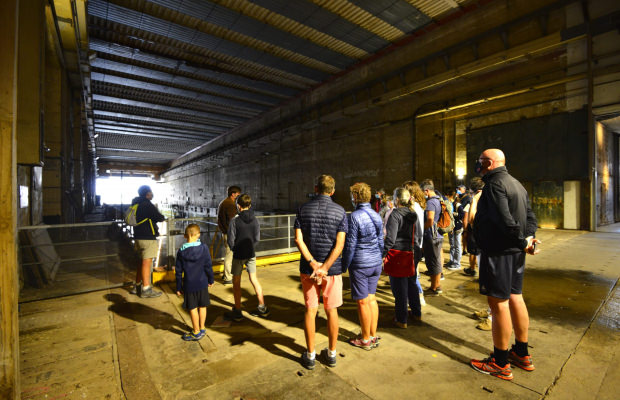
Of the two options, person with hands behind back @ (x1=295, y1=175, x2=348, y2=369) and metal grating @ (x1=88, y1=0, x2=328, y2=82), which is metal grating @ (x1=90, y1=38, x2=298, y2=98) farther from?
person with hands behind back @ (x1=295, y1=175, x2=348, y2=369)

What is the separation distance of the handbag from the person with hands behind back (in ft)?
3.05

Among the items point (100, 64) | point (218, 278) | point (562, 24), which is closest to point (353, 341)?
point (218, 278)

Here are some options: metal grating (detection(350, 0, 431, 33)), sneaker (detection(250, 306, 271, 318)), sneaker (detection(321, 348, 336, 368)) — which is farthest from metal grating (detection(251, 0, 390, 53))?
sneaker (detection(321, 348, 336, 368))

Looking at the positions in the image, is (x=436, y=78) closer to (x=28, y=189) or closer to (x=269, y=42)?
(x=269, y=42)

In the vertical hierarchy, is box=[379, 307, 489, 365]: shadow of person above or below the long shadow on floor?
above

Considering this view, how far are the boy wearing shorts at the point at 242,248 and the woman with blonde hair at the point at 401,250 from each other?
5.94 ft

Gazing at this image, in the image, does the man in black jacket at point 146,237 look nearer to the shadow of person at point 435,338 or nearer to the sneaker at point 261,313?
the sneaker at point 261,313

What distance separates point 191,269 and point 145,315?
143 centimetres

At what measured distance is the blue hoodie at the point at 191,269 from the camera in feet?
10.5

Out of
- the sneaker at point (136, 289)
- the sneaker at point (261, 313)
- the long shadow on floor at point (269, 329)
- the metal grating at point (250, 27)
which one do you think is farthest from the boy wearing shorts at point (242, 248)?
the metal grating at point (250, 27)

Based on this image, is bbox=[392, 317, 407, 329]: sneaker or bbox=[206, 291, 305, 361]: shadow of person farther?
bbox=[392, 317, 407, 329]: sneaker

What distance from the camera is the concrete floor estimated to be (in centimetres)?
235

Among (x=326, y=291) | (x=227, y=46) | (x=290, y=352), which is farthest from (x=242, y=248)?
(x=227, y=46)

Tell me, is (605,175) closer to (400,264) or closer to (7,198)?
(400,264)
